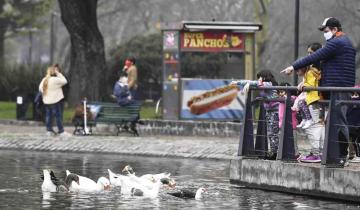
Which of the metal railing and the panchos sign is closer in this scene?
the metal railing

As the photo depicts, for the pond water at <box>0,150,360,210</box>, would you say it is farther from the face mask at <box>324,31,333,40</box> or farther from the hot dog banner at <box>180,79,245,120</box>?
the hot dog banner at <box>180,79,245,120</box>

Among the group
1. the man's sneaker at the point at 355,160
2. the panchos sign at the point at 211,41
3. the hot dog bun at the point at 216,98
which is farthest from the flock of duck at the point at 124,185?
the panchos sign at the point at 211,41

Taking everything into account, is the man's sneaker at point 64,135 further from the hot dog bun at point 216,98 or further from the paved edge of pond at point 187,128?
the hot dog bun at point 216,98

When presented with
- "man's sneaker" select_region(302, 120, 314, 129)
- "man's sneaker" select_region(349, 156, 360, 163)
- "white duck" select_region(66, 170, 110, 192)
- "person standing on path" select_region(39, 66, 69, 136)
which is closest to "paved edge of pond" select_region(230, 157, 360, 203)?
"man's sneaker" select_region(302, 120, 314, 129)

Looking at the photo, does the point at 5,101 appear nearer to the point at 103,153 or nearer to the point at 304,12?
the point at 304,12

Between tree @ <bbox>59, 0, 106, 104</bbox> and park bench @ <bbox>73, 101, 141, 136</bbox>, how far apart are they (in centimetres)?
714

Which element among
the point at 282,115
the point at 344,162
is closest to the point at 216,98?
the point at 282,115

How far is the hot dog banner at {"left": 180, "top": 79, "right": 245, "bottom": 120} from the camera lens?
30.2m

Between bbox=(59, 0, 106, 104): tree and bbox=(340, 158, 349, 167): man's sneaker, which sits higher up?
bbox=(59, 0, 106, 104): tree

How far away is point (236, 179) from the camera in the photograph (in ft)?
54.2

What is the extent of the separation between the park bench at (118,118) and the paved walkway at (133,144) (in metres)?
0.63

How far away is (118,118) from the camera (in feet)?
93.9

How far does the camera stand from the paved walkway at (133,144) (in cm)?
2335

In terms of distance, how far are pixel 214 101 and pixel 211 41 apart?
2029mm
